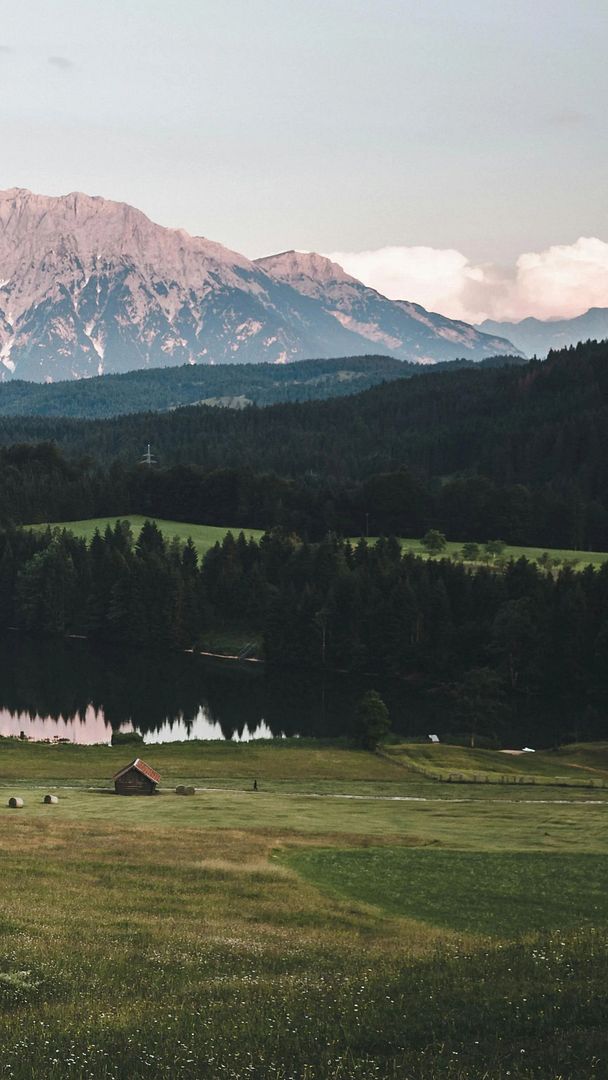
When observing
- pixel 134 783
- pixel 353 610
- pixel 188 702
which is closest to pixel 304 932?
pixel 134 783

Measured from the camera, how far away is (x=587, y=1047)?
1955 cm

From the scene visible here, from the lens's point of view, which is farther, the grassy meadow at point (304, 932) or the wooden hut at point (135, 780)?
the wooden hut at point (135, 780)

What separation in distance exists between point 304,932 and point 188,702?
312 feet

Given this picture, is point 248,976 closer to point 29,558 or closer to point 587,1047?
point 587,1047

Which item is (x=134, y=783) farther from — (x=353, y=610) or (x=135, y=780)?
(x=353, y=610)

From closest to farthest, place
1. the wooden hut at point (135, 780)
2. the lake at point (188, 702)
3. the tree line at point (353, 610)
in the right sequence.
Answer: the wooden hut at point (135, 780) → the lake at point (188, 702) → the tree line at point (353, 610)

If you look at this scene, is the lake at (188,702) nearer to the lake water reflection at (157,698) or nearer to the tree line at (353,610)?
the lake water reflection at (157,698)

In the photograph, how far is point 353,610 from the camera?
159 meters

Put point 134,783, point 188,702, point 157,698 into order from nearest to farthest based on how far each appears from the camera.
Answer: point 134,783 → point 188,702 → point 157,698

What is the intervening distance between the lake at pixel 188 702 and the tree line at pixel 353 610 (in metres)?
4.45

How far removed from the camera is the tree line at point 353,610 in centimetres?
14250

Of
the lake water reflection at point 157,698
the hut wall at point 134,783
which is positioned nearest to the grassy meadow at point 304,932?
the hut wall at point 134,783

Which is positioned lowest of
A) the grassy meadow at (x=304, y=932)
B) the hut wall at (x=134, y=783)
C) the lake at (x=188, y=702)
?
the lake at (x=188, y=702)

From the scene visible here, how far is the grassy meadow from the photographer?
20375mm
